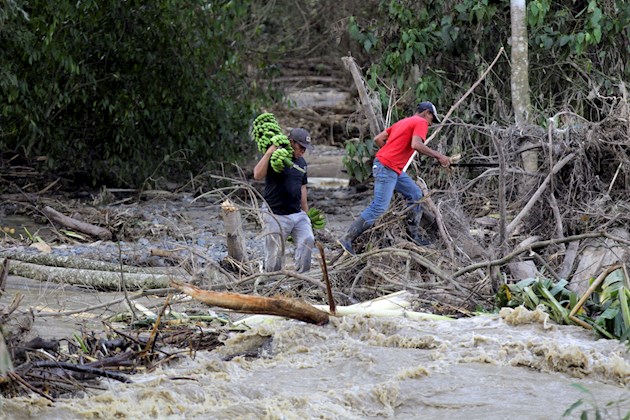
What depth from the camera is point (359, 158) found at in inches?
490

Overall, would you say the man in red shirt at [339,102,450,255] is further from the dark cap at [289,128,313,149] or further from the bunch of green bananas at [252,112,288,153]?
the bunch of green bananas at [252,112,288,153]

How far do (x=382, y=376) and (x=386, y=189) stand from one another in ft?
11.7

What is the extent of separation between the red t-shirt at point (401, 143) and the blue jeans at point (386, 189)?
67 millimetres

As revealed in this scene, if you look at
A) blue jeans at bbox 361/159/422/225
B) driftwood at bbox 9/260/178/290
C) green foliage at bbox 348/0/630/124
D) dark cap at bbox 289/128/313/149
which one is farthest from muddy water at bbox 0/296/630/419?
green foliage at bbox 348/0/630/124

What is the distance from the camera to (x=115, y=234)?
11.5 m

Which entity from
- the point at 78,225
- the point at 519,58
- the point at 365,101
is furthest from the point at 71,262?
the point at 519,58

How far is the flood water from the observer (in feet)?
16.8

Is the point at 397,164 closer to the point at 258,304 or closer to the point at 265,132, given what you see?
the point at 265,132

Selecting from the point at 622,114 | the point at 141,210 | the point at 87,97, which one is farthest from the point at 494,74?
the point at 87,97

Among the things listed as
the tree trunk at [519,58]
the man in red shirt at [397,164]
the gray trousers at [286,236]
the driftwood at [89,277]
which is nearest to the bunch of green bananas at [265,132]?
the gray trousers at [286,236]

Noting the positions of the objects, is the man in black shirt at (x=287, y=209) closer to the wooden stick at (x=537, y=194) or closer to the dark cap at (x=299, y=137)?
the dark cap at (x=299, y=137)

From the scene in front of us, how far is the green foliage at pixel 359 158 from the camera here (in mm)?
12156

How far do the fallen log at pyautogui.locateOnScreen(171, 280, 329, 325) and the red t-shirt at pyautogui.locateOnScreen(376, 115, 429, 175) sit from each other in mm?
2852

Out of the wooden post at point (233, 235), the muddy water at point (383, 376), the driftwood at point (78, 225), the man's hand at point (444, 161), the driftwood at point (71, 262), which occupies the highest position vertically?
the man's hand at point (444, 161)
